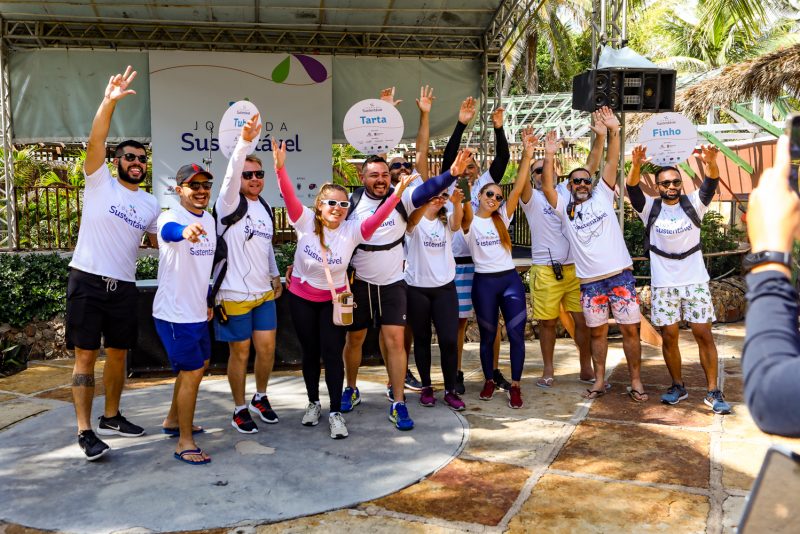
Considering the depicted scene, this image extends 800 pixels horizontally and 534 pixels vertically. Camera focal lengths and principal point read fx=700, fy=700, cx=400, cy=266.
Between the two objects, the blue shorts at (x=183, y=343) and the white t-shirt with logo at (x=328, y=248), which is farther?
the white t-shirt with logo at (x=328, y=248)

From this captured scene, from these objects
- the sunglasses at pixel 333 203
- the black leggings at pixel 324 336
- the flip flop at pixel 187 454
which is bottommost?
the flip flop at pixel 187 454

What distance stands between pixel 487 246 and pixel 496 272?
0.22m

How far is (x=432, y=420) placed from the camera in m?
5.17

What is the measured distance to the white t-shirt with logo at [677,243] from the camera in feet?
18.1

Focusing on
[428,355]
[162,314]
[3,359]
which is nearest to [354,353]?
[428,355]

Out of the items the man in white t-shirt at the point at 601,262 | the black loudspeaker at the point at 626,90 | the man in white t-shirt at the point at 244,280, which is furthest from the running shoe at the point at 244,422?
the black loudspeaker at the point at 626,90

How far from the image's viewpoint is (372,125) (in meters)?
5.80

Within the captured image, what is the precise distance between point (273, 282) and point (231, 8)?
642 cm

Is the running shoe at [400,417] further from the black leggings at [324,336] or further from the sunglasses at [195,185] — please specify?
the sunglasses at [195,185]

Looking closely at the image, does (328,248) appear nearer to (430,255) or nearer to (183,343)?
(430,255)

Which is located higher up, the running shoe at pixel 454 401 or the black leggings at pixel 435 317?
the black leggings at pixel 435 317

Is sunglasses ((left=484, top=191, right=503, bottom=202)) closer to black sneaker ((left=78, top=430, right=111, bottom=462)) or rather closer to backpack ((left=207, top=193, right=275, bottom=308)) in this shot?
backpack ((left=207, top=193, right=275, bottom=308))

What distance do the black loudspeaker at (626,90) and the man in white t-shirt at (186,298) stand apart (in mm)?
4307

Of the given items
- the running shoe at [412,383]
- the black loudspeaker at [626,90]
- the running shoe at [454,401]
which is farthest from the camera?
the black loudspeaker at [626,90]
